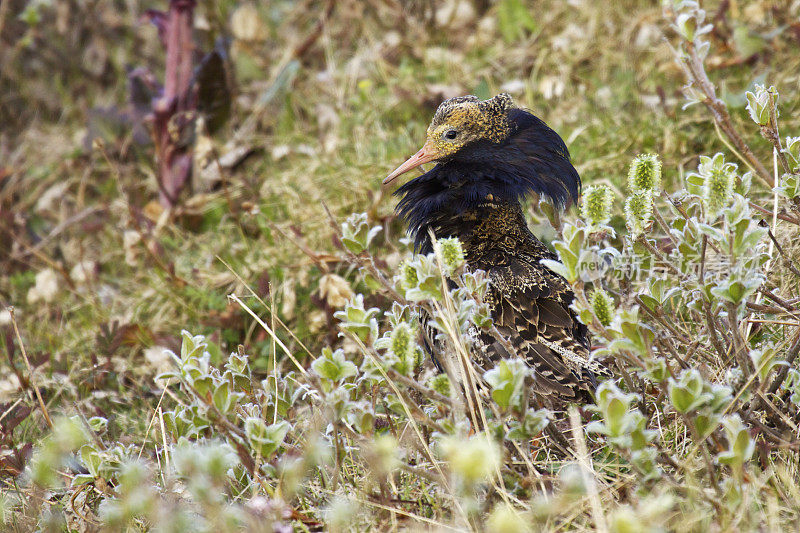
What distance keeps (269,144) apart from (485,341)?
2.88 meters

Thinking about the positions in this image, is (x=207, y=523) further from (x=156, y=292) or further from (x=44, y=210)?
(x=44, y=210)

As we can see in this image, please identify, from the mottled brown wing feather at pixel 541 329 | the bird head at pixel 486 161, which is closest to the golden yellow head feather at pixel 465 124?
the bird head at pixel 486 161

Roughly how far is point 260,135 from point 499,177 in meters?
2.62

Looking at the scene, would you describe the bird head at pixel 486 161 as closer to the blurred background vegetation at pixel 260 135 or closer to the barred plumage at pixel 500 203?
the barred plumage at pixel 500 203

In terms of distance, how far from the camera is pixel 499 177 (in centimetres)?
311

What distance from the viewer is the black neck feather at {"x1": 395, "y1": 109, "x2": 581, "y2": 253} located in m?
3.10

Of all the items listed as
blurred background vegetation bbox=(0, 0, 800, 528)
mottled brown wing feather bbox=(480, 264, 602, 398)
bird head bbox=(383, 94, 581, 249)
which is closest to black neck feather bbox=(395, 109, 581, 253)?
bird head bbox=(383, 94, 581, 249)

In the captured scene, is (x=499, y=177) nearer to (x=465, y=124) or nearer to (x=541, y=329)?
(x=465, y=124)

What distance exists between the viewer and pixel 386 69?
539 cm

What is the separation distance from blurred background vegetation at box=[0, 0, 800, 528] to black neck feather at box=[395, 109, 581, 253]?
2.07 ft

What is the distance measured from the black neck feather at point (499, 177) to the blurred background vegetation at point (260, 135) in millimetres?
632

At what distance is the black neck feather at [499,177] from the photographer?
10.2 feet

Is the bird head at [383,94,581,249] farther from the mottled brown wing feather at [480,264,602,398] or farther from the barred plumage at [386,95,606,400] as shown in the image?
the mottled brown wing feather at [480,264,602,398]

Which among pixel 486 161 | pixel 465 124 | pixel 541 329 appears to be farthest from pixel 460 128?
pixel 541 329
